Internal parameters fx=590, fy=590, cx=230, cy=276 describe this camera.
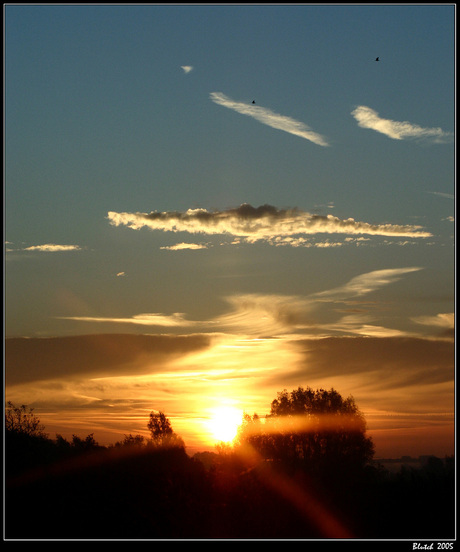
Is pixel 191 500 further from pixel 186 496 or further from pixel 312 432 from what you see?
pixel 312 432

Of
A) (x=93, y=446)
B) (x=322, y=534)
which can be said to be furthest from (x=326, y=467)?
(x=93, y=446)

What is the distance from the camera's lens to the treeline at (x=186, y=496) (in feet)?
143

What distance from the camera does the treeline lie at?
43.5 metres

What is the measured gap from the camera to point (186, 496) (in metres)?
50.1

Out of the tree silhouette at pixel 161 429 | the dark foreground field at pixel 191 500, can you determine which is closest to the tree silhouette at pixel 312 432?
the dark foreground field at pixel 191 500

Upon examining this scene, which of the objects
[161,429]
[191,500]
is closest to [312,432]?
[161,429]

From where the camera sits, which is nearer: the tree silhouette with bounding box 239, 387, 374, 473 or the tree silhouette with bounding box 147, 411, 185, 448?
the tree silhouette with bounding box 147, 411, 185, 448

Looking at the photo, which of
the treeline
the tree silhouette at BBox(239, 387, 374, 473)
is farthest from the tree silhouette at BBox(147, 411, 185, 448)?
the tree silhouette at BBox(239, 387, 374, 473)

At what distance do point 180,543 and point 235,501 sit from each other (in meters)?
19.3

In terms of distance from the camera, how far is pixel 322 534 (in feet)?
190

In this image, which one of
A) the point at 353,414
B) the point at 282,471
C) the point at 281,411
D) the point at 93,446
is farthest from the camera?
the point at 281,411

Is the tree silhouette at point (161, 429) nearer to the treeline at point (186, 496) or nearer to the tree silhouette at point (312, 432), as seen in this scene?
the treeline at point (186, 496)

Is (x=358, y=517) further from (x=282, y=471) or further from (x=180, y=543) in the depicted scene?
(x=180, y=543)

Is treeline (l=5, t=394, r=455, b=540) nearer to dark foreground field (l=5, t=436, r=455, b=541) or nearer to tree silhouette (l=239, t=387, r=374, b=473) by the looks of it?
dark foreground field (l=5, t=436, r=455, b=541)
